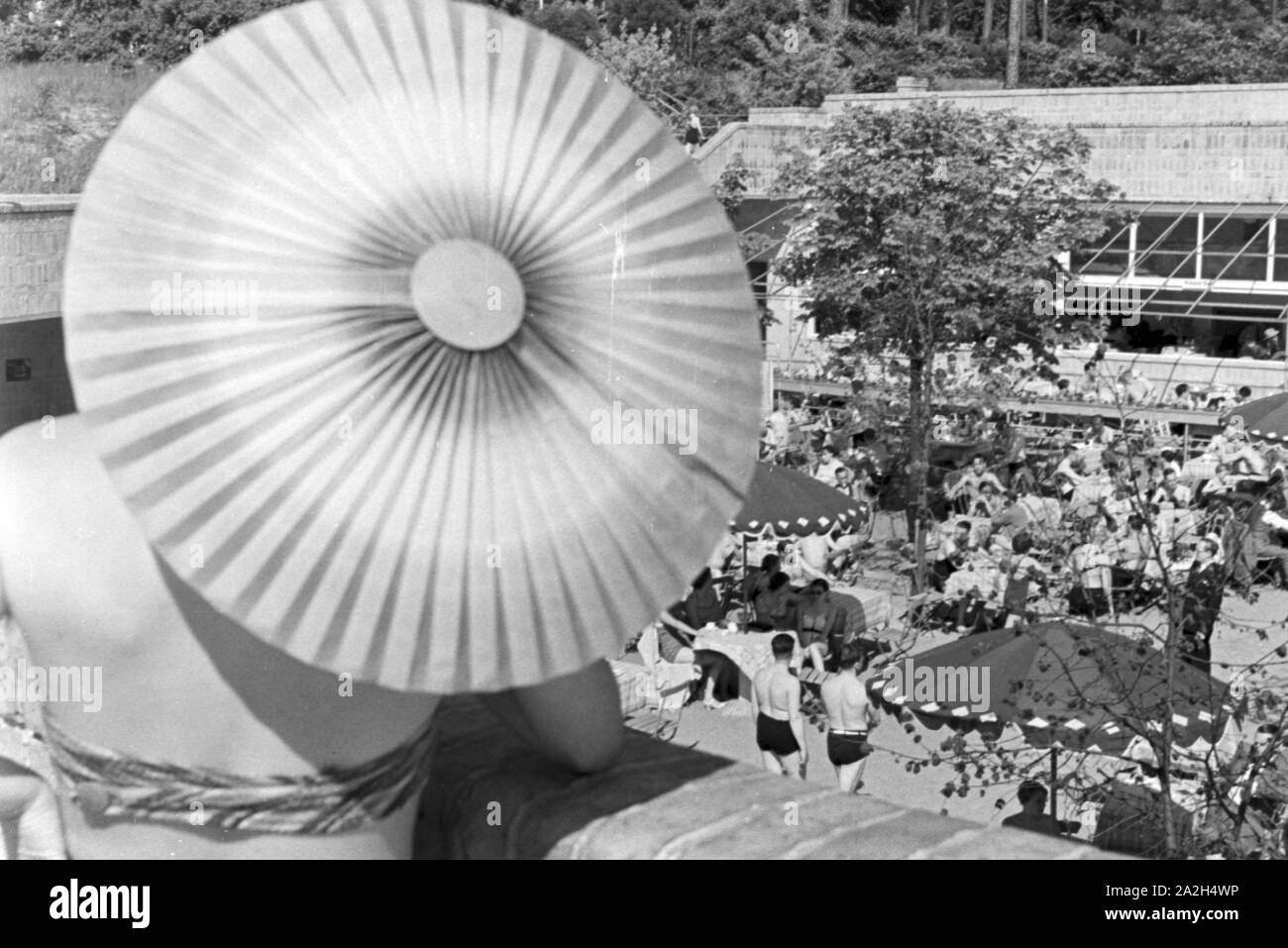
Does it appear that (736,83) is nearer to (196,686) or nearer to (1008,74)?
(1008,74)

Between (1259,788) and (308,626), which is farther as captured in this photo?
(1259,788)

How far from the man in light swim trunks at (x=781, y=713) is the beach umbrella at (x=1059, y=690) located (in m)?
0.48

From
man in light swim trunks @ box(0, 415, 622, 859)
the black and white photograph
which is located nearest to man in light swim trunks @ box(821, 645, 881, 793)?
the black and white photograph

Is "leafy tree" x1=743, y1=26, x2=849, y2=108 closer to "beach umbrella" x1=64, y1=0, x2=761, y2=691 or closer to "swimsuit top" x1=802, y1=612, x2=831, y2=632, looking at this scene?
"swimsuit top" x1=802, y1=612, x2=831, y2=632

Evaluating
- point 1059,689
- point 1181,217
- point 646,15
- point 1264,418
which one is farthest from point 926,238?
point 646,15

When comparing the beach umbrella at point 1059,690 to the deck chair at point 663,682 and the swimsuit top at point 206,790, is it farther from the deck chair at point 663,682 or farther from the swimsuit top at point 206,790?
the swimsuit top at point 206,790

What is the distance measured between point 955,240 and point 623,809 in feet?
50.0

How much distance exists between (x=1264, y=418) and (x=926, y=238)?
3.38m

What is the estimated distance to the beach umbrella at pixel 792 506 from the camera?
1271cm

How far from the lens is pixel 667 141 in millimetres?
2340

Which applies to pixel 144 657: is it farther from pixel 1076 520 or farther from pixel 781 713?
pixel 1076 520
